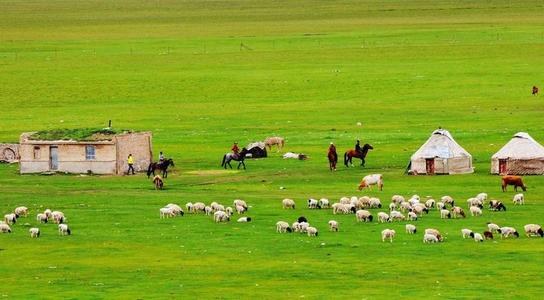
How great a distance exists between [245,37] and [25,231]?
9678cm

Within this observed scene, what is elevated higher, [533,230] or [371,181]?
[371,181]

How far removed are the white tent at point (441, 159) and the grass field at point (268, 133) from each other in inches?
30.5

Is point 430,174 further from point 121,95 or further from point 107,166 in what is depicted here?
point 121,95

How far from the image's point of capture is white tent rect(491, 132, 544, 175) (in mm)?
61125

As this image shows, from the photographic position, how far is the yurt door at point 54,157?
66.6 metres

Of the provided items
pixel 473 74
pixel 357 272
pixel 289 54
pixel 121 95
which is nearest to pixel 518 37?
pixel 289 54

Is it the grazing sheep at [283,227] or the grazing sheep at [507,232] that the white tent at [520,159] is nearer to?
the grazing sheep at [507,232]

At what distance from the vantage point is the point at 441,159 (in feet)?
205

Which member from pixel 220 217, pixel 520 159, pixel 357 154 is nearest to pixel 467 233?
pixel 220 217

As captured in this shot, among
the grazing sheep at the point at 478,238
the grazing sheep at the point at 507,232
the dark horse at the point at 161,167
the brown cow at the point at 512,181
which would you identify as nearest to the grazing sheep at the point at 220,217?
the grazing sheep at the point at 478,238

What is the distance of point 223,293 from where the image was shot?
38.4 meters

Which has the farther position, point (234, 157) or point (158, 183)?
point (234, 157)

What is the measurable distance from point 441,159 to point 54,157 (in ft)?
52.2

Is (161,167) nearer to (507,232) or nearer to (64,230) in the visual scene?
(64,230)
